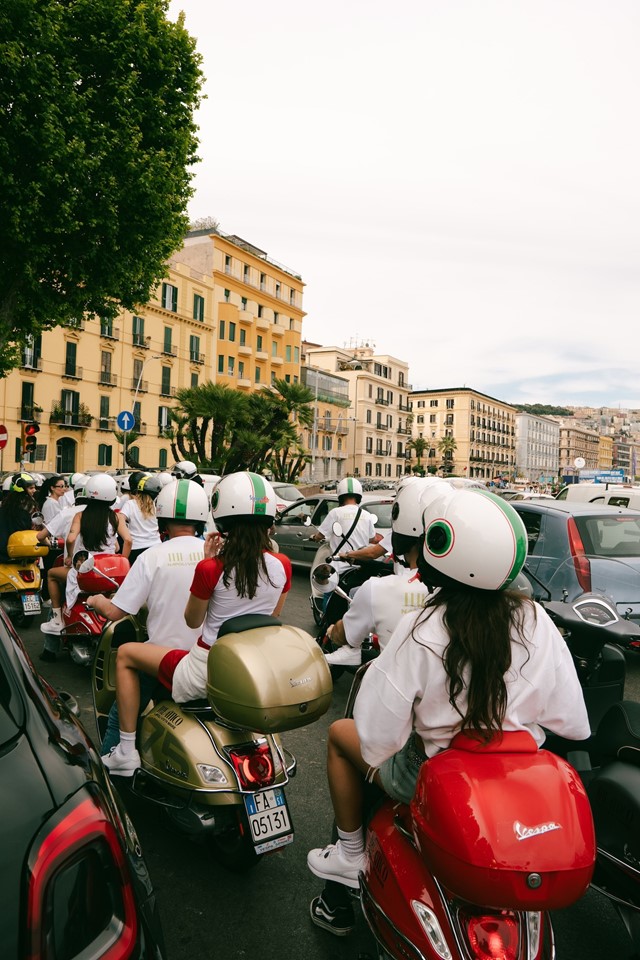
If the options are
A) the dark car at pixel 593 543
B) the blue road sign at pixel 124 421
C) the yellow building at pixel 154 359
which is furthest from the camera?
the yellow building at pixel 154 359

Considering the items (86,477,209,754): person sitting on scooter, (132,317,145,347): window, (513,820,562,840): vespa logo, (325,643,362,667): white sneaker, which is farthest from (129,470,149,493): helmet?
(132,317,145,347): window

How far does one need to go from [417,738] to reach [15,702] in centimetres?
122

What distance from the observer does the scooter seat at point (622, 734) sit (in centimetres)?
225

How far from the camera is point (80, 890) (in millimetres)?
1448

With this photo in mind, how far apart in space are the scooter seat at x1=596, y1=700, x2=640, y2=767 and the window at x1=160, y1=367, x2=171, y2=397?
43.5m

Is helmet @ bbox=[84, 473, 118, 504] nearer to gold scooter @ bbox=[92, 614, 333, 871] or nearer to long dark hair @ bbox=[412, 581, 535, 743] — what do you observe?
gold scooter @ bbox=[92, 614, 333, 871]

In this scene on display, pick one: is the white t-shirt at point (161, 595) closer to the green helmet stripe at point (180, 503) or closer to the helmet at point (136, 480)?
the green helmet stripe at point (180, 503)

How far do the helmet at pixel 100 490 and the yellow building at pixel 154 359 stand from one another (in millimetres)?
20904

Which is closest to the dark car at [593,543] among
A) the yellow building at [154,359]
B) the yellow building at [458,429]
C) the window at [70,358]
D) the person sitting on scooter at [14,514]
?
the person sitting on scooter at [14,514]

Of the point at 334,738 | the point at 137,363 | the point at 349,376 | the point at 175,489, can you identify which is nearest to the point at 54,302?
the point at 175,489

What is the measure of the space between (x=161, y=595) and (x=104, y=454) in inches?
1499

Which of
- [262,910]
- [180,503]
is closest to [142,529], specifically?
[180,503]

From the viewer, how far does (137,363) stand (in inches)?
1649

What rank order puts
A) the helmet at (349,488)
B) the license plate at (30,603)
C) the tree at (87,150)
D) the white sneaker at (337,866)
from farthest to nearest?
the tree at (87,150), the license plate at (30,603), the helmet at (349,488), the white sneaker at (337,866)
